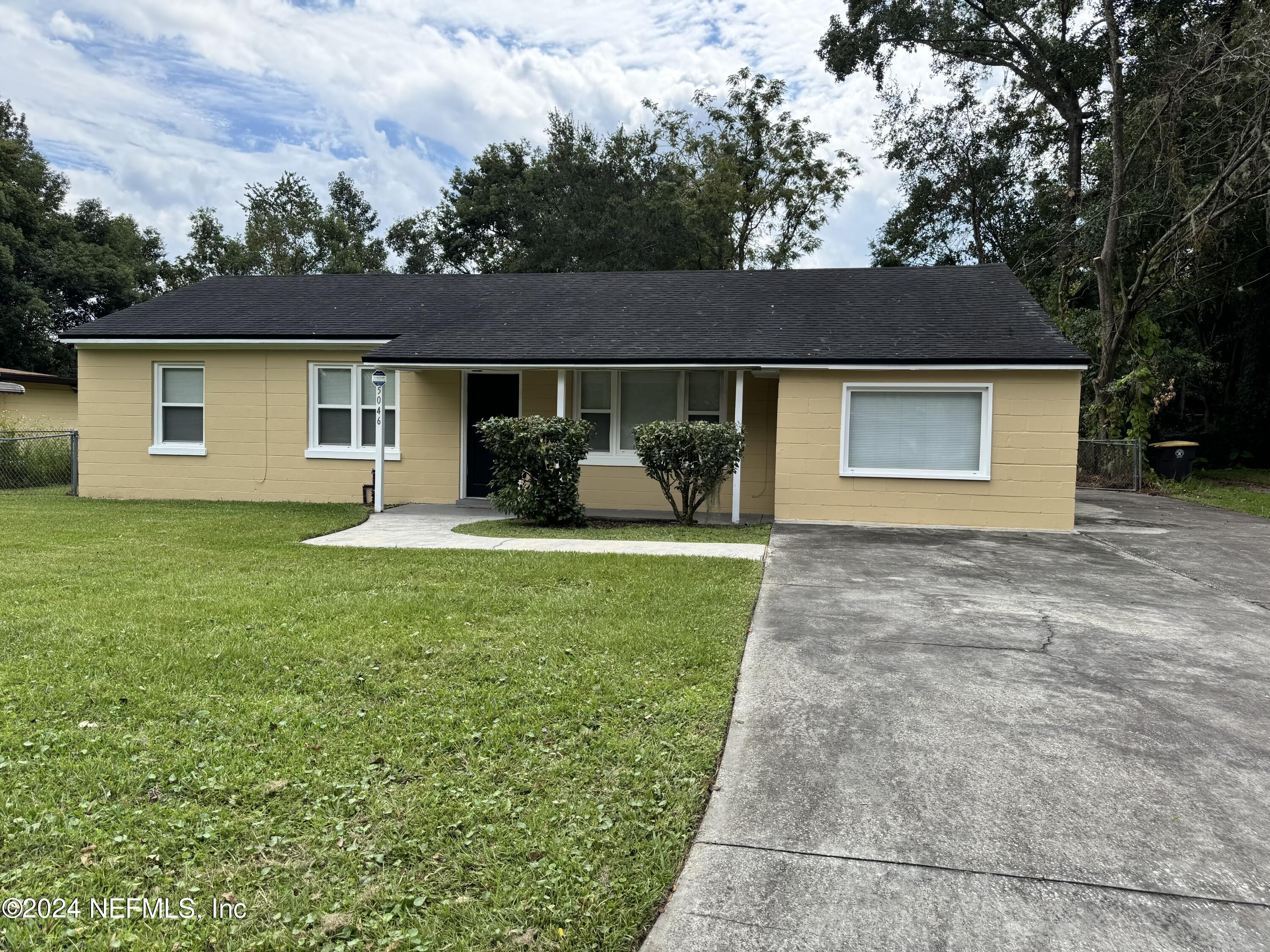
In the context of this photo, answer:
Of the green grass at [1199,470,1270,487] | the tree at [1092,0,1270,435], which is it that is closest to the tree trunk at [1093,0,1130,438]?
the tree at [1092,0,1270,435]

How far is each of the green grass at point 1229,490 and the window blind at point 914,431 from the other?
605cm

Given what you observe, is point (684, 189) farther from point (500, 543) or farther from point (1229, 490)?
point (500, 543)

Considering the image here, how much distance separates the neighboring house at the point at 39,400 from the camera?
19000 mm

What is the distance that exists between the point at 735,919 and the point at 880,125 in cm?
3026

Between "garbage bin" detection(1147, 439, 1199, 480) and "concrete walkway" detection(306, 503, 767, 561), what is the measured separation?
48.0 feet

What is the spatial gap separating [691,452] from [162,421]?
366 inches

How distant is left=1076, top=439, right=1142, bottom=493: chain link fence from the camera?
55.7ft

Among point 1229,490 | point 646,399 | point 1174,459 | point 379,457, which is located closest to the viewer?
point 379,457

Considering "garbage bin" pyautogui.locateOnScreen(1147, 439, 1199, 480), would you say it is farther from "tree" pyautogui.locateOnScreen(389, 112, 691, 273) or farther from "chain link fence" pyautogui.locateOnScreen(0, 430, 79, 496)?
"chain link fence" pyautogui.locateOnScreen(0, 430, 79, 496)

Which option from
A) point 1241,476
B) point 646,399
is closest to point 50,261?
point 646,399

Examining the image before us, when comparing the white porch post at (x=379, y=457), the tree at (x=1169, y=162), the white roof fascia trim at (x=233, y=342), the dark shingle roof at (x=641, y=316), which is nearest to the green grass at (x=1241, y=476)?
the tree at (x=1169, y=162)

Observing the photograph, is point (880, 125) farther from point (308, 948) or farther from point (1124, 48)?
point (308, 948)

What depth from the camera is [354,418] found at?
1259 cm

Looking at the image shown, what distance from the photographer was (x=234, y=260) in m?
35.7
